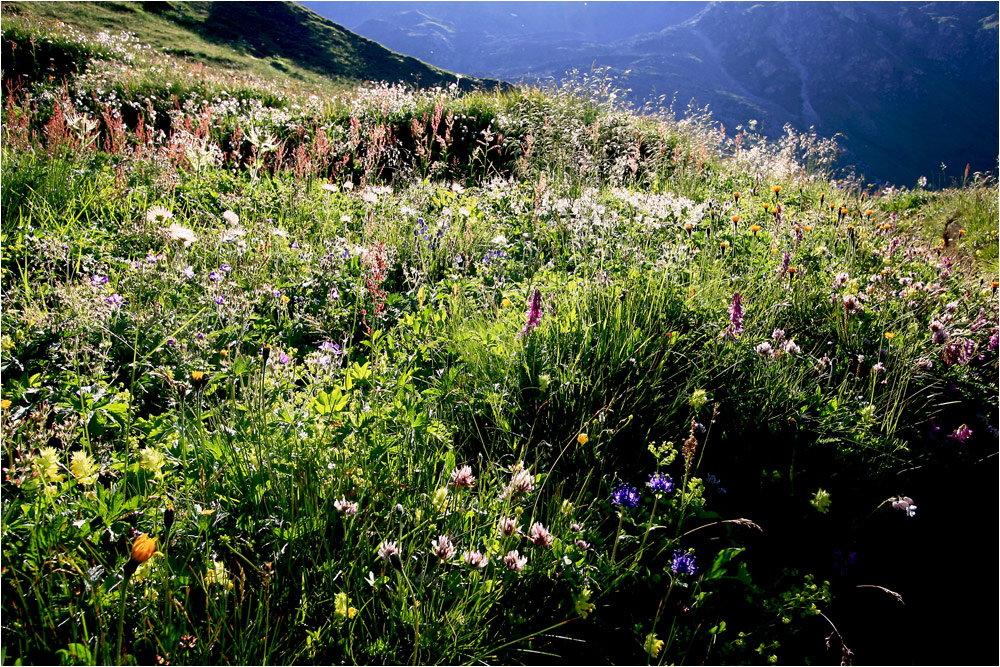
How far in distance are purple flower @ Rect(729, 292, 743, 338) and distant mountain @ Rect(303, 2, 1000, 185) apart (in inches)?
4195

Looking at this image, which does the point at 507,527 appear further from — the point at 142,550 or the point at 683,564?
the point at 142,550

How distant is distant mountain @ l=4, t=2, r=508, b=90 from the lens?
20750 millimetres

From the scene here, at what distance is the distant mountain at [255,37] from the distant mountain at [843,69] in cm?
7559

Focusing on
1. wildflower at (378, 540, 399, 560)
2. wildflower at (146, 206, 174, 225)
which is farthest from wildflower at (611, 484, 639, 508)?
wildflower at (146, 206, 174, 225)

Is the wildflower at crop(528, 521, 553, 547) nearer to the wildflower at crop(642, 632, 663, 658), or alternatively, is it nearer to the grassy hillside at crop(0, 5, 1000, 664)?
the grassy hillside at crop(0, 5, 1000, 664)

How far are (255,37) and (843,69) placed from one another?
603ft

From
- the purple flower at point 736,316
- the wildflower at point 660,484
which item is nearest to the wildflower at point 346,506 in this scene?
the wildflower at point 660,484

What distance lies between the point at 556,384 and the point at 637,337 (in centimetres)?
46

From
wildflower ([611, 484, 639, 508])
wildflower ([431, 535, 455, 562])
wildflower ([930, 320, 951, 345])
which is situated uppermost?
wildflower ([930, 320, 951, 345])

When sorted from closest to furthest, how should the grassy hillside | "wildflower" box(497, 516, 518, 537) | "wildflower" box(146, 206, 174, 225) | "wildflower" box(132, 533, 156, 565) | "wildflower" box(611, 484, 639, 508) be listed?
1. "wildflower" box(132, 533, 156, 565)
2. the grassy hillside
3. "wildflower" box(497, 516, 518, 537)
4. "wildflower" box(611, 484, 639, 508)
5. "wildflower" box(146, 206, 174, 225)

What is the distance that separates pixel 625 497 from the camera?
1.73 meters

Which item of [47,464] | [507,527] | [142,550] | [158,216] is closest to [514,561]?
[507,527]

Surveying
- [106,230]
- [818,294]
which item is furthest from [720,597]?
[106,230]

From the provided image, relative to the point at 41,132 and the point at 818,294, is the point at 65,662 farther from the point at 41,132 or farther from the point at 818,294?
the point at 41,132
